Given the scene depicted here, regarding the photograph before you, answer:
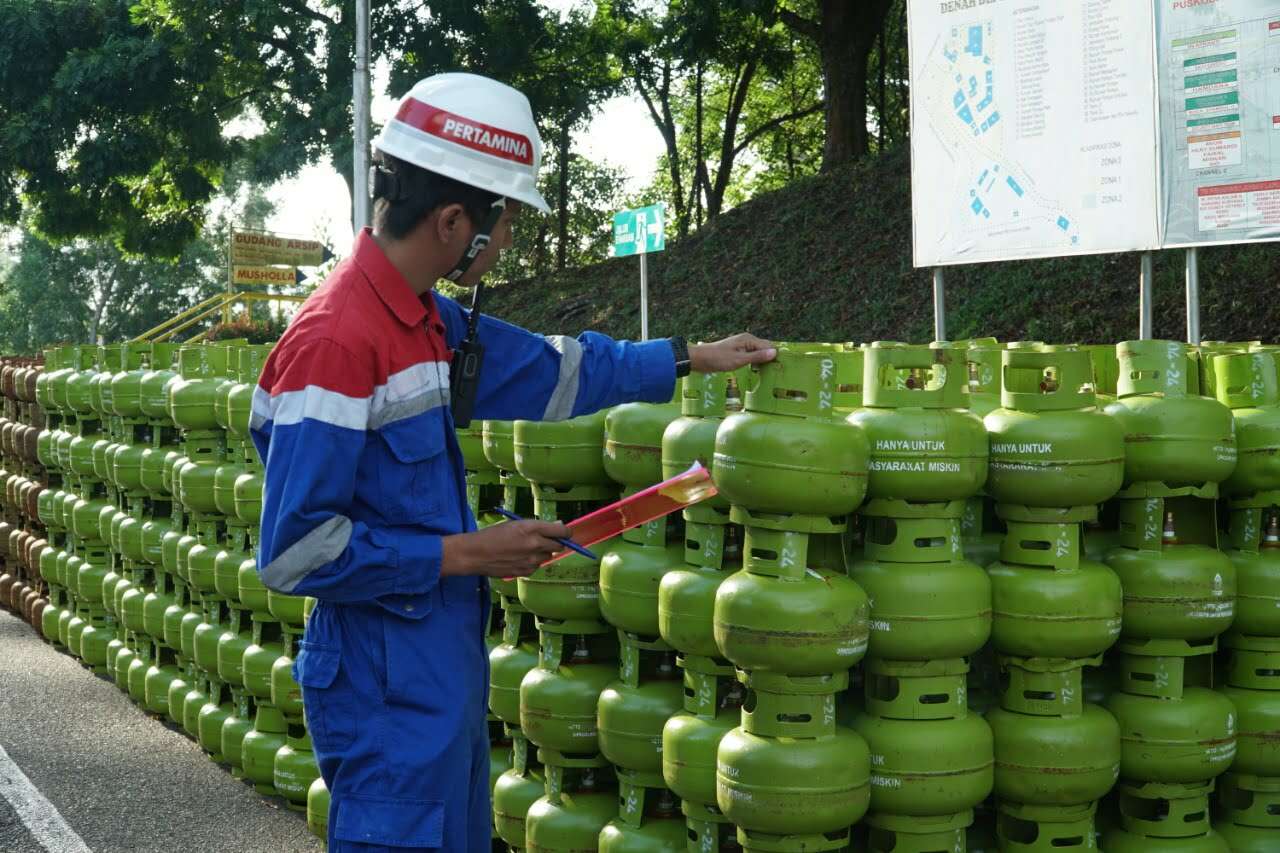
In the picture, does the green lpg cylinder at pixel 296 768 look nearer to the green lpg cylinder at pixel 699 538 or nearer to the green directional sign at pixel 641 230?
the green lpg cylinder at pixel 699 538

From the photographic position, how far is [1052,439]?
12.3ft

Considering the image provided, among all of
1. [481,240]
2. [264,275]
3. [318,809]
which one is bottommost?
[318,809]

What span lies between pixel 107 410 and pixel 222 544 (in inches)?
66.5

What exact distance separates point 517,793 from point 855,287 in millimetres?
15143

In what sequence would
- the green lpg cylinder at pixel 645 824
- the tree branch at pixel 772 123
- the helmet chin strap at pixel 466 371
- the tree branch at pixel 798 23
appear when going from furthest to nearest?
the tree branch at pixel 772 123 → the tree branch at pixel 798 23 → the green lpg cylinder at pixel 645 824 → the helmet chin strap at pixel 466 371

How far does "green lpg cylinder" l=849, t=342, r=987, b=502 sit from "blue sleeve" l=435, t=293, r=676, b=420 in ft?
1.91

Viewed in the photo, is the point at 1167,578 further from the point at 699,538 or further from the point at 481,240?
the point at 481,240

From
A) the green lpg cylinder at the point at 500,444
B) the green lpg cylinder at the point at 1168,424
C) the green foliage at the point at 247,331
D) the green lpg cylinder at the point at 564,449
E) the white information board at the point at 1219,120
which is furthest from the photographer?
the green foliage at the point at 247,331

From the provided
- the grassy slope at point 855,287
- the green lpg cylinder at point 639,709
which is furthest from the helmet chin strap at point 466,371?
the grassy slope at point 855,287

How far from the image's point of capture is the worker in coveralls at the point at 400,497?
2.78 m

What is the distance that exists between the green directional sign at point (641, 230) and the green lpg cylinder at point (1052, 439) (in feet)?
26.7

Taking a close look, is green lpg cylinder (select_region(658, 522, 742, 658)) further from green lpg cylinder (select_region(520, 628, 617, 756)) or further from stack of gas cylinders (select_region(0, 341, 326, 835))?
stack of gas cylinders (select_region(0, 341, 326, 835))

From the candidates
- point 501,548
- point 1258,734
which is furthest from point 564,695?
point 1258,734

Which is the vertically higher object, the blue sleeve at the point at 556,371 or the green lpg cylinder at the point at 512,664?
the blue sleeve at the point at 556,371
